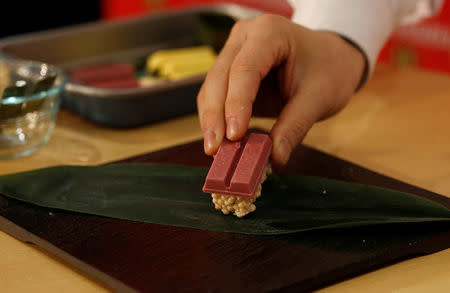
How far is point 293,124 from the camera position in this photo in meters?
1.09

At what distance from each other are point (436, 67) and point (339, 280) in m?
2.01

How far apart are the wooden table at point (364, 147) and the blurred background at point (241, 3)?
3.13 feet

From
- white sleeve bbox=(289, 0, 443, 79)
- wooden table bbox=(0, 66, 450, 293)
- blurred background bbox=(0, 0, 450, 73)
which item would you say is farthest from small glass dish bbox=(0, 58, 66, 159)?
blurred background bbox=(0, 0, 450, 73)

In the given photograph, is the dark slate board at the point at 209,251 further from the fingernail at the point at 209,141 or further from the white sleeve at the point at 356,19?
the white sleeve at the point at 356,19

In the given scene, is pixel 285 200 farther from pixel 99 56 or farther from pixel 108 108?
pixel 99 56

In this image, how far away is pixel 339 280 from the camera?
844mm

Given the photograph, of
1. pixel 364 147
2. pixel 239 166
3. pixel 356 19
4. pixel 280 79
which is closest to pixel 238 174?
pixel 239 166

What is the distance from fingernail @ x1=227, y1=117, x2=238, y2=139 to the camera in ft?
3.27

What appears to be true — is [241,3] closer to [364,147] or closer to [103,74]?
[103,74]

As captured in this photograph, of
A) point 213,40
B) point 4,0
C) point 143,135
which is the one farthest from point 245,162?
point 4,0

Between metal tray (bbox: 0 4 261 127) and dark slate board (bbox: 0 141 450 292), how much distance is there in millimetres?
412

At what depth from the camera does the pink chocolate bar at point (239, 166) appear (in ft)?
3.03

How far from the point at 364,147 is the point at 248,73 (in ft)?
1.11

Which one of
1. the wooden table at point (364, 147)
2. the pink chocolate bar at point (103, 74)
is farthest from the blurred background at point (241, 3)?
the pink chocolate bar at point (103, 74)
